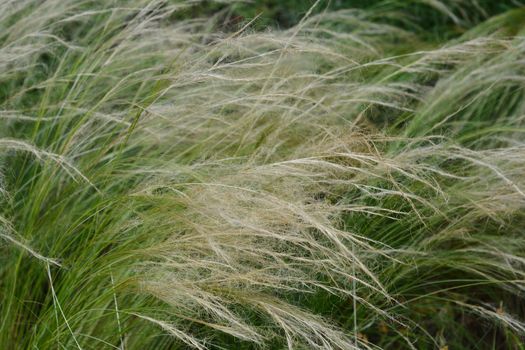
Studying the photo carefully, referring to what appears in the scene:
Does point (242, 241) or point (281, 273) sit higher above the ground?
point (242, 241)

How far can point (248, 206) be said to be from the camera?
2109 mm

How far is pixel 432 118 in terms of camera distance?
2822 mm

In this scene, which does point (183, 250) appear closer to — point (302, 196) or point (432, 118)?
point (302, 196)

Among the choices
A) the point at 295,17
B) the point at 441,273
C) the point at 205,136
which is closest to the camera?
the point at 441,273

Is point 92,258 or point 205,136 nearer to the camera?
point 92,258

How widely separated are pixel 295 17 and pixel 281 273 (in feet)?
7.64

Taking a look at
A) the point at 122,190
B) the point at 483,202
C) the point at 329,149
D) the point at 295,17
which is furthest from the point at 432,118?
the point at 295,17

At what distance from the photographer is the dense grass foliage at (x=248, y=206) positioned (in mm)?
2072

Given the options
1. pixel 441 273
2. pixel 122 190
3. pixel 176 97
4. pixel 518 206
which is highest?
pixel 176 97

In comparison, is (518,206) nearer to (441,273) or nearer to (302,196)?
(441,273)

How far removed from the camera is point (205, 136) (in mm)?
2811

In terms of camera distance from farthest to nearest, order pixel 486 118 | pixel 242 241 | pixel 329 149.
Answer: pixel 486 118 → pixel 329 149 → pixel 242 241

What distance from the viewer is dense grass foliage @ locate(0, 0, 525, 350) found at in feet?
6.80

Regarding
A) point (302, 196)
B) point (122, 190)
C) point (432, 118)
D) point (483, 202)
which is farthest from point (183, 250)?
point (432, 118)
